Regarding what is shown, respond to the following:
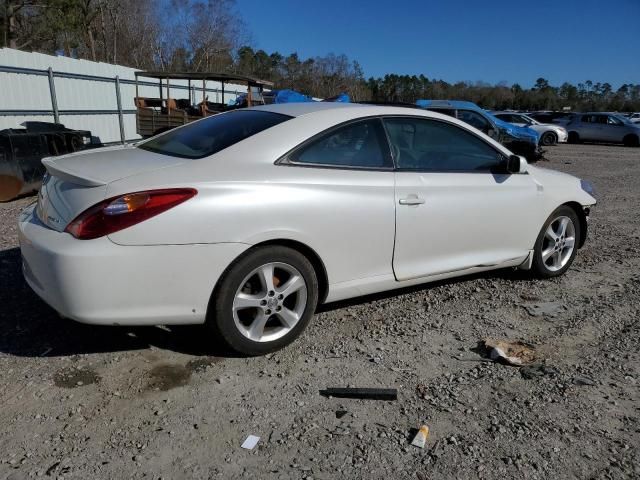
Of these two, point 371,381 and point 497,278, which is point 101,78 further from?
point 371,381

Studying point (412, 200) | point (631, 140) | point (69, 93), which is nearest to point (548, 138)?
point (631, 140)

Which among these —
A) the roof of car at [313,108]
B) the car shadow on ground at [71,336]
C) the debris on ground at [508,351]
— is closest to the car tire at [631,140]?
the roof of car at [313,108]

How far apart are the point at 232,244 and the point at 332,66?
63.2 meters

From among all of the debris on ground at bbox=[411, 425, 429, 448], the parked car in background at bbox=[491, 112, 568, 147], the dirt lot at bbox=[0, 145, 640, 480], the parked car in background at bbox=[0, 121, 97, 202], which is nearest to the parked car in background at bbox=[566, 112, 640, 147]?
the parked car in background at bbox=[491, 112, 568, 147]

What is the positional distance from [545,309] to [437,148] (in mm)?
1551

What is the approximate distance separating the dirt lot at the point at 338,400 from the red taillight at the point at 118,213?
0.87m

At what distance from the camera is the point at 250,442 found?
244 cm

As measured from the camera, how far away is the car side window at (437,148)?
374 centimetres

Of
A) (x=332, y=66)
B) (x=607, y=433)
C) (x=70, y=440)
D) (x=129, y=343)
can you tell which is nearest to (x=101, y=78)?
(x=129, y=343)

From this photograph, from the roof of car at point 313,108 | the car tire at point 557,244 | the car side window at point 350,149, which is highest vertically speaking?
the roof of car at point 313,108

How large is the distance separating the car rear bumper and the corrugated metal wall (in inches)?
385

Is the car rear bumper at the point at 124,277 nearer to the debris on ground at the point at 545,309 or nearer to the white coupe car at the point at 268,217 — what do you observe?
the white coupe car at the point at 268,217

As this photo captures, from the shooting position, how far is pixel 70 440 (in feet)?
7.88

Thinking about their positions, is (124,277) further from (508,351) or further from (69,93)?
(69,93)
